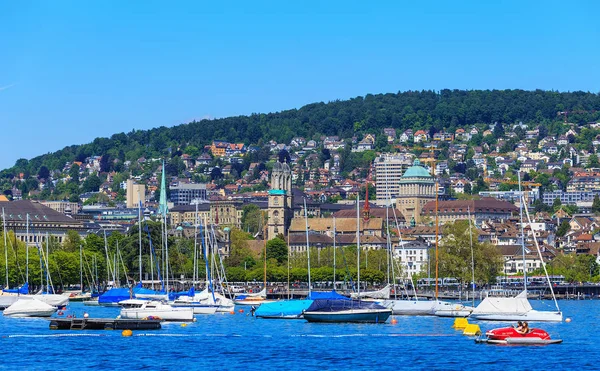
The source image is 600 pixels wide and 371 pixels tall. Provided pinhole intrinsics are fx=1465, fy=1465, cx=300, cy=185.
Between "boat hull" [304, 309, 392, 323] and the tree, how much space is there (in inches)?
3153

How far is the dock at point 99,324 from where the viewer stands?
66000mm

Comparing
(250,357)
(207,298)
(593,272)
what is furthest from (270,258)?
(250,357)

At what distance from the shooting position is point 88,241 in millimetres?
139250

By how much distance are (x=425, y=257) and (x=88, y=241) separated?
44.4m

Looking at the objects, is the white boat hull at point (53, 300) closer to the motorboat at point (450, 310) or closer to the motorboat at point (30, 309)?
the motorboat at point (30, 309)

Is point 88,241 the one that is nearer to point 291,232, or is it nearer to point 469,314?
point 291,232

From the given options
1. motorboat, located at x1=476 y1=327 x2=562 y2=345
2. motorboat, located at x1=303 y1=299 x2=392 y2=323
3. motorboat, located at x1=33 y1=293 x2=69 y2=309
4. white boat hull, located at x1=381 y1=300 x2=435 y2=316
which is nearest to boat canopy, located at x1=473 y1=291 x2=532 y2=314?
motorboat, located at x1=303 y1=299 x2=392 y2=323

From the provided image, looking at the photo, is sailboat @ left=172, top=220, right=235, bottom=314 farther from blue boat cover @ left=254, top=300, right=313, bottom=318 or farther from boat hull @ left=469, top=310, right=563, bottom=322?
boat hull @ left=469, top=310, right=563, bottom=322

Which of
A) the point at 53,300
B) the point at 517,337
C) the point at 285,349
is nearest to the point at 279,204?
the point at 53,300

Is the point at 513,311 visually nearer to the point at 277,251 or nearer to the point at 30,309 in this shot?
the point at 30,309

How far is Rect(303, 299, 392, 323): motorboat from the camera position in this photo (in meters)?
71.2

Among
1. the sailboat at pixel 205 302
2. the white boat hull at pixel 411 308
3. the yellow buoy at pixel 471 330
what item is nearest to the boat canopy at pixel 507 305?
the yellow buoy at pixel 471 330

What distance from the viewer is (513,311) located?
71562mm

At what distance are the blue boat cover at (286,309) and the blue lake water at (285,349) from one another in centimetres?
573
